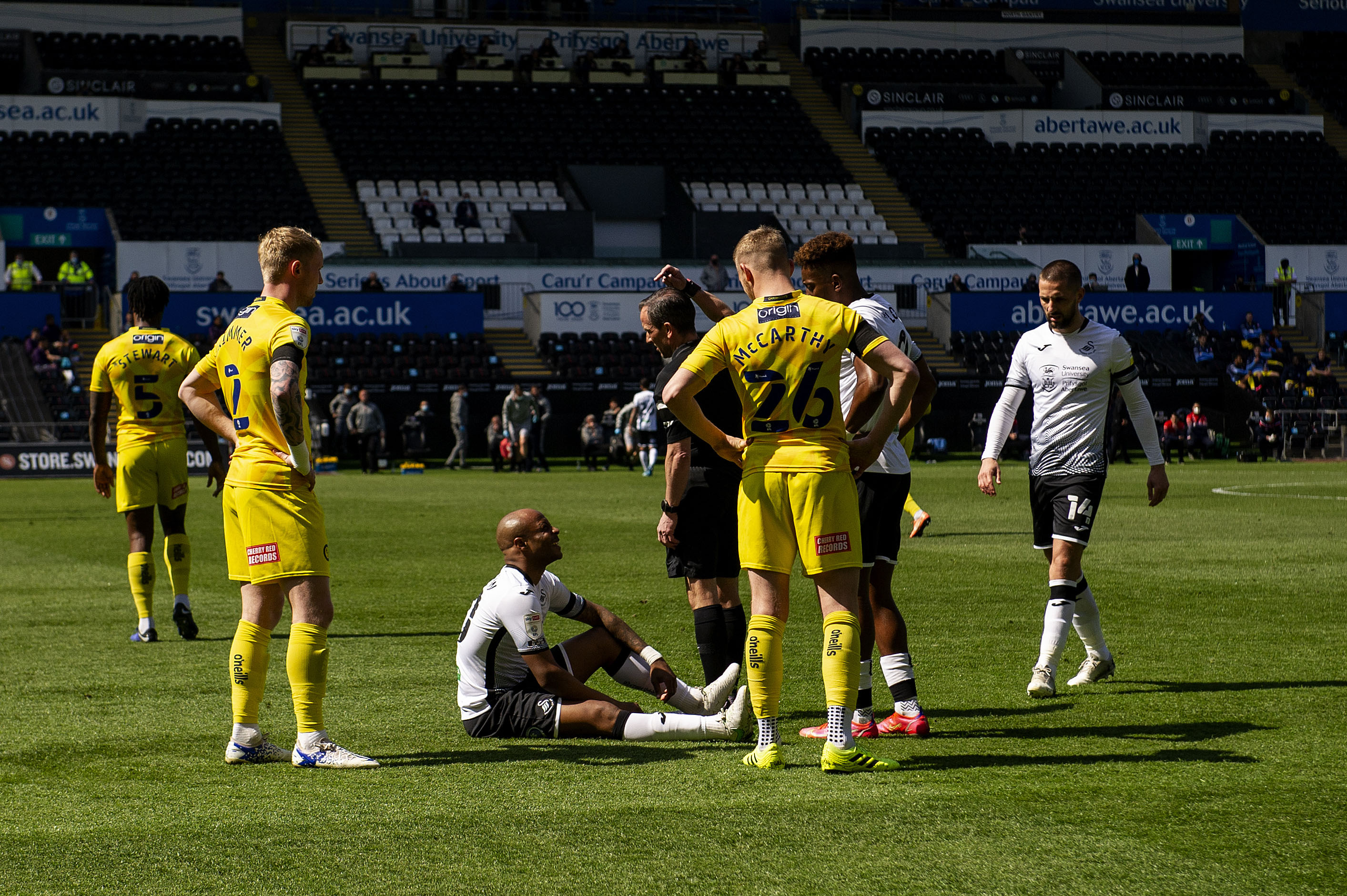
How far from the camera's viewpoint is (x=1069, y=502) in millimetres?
7574

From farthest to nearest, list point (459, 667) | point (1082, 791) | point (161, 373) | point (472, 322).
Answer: point (472, 322)
point (161, 373)
point (459, 667)
point (1082, 791)

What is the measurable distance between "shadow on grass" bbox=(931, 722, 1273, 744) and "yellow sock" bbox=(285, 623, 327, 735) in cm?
258

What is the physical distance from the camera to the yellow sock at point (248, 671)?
5.97 metres

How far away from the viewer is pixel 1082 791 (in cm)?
529

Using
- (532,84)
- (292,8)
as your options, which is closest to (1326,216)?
(532,84)

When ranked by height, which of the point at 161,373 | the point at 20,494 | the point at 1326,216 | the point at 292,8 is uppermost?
the point at 292,8

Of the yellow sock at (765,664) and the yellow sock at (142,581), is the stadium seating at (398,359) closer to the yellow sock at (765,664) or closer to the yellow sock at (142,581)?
the yellow sock at (142,581)

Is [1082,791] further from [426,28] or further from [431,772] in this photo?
[426,28]

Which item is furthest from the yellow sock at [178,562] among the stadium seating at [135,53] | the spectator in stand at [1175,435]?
the stadium seating at [135,53]

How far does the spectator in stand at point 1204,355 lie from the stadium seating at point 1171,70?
19.5 meters

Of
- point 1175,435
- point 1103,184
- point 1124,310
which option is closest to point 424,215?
point 1124,310

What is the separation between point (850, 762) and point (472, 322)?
113 feet

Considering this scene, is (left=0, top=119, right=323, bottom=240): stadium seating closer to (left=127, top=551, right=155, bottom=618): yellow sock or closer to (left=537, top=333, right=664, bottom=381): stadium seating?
(left=537, top=333, right=664, bottom=381): stadium seating

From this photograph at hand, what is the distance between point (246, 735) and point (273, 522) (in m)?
0.86
